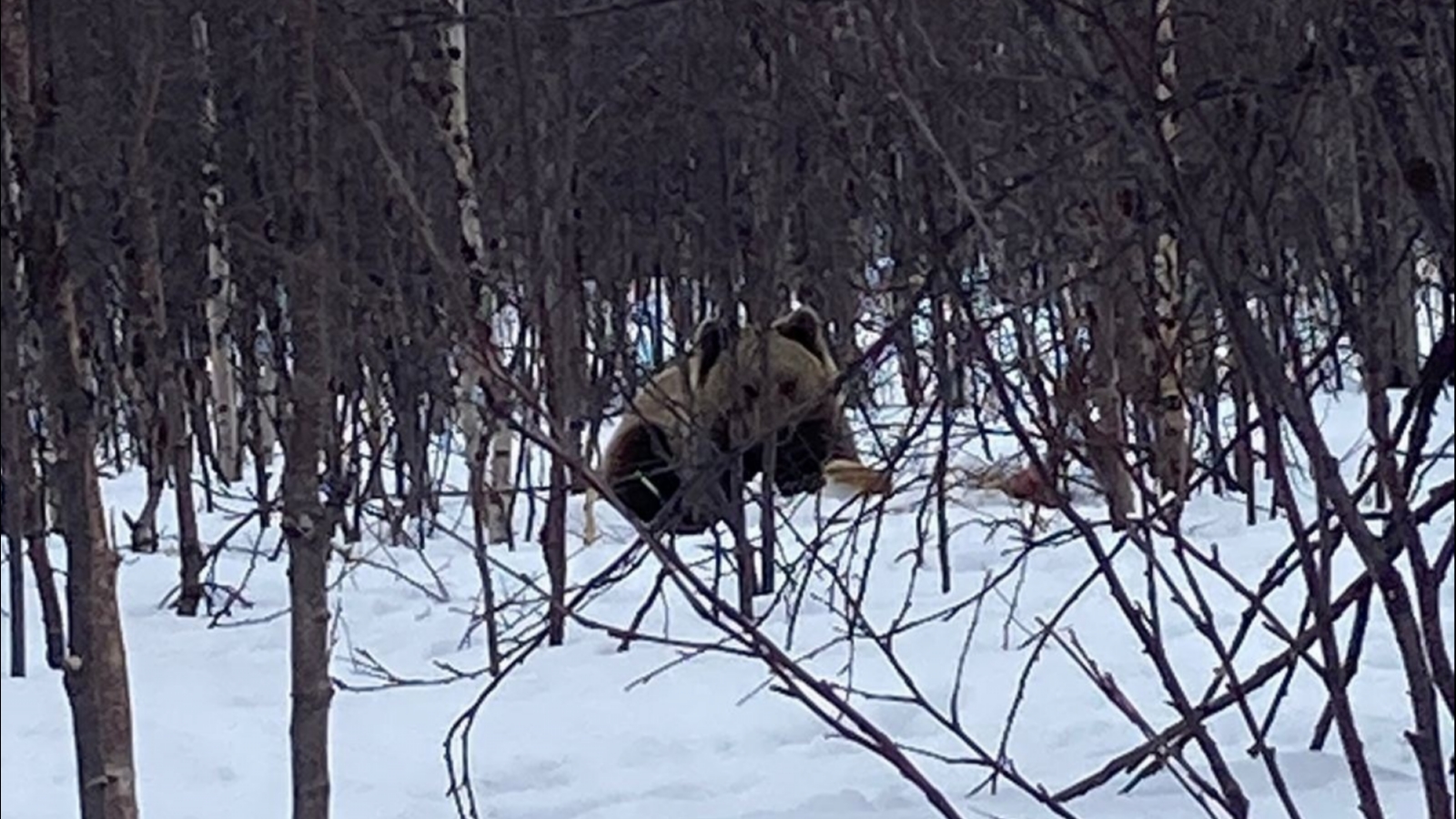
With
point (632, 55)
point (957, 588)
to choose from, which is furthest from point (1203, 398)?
point (632, 55)

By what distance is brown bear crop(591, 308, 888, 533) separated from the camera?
6.80m

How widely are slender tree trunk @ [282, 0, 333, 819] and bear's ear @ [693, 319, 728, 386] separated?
4.69 meters

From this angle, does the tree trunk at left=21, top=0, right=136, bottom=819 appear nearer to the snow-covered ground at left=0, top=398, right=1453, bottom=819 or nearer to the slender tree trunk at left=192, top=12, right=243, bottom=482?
the snow-covered ground at left=0, top=398, right=1453, bottom=819

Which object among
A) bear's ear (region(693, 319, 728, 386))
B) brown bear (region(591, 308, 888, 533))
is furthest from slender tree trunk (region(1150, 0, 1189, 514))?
bear's ear (region(693, 319, 728, 386))

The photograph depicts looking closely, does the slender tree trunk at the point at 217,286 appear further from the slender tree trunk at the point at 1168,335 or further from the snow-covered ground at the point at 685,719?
the slender tree trunk at the point at 1168,335

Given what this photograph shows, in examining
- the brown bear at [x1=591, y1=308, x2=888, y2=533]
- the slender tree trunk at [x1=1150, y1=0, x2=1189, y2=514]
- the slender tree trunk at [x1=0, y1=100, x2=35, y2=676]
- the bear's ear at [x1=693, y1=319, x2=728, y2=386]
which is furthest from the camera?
the bear's ear at [x1=693, y1=319, x2=728, y2=386]

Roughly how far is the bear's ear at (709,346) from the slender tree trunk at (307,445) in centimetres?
469

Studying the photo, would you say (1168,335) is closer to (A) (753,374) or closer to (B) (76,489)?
(A) (753,374)

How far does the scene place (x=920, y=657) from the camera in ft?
18.7

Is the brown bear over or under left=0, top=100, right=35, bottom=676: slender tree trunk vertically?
over

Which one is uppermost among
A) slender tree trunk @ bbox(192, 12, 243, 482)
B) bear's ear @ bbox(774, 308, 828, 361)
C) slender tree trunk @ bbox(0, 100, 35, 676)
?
slender tree trunk @ bbox(192, 12, 243, 482)

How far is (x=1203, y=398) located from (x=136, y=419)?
5.75 metres

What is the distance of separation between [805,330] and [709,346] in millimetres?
860

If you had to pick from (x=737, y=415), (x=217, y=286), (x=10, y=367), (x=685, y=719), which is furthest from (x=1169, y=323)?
(x=10, y=367)
